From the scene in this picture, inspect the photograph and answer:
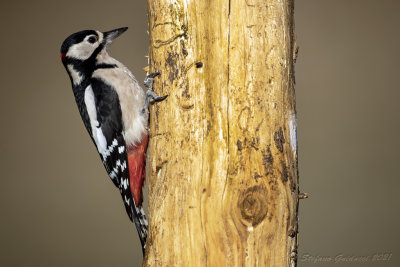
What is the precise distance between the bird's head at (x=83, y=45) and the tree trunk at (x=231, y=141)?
70 centimetres

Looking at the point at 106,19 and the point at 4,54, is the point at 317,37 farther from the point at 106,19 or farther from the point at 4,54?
the point at 4,54

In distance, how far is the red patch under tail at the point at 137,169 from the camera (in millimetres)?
1876

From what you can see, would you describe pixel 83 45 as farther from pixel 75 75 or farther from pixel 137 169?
pixel 137 169

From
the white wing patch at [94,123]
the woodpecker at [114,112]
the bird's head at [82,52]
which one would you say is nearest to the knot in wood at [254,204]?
the woodpecker at [114,112]

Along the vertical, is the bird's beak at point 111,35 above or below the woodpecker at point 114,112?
above

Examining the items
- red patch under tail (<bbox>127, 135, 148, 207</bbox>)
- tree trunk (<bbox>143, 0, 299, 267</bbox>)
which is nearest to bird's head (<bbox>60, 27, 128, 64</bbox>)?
red patch under tail (<bbox>127, 135, 148, 207</bbox>)

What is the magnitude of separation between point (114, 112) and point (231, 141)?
2.32 ft

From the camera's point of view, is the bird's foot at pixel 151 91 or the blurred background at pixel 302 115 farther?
the blurred background at pixel 302 115

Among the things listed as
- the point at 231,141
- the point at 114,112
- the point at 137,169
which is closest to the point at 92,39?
the point at 114,112

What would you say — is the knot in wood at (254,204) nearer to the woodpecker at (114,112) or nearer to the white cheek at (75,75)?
the woodpecker at (114,112)

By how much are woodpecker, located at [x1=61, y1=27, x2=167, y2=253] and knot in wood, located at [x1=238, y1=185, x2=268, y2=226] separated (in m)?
0.61

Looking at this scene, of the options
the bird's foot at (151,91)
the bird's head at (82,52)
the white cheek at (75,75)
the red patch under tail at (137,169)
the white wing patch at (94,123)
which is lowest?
the red patch under tail at (137,169)

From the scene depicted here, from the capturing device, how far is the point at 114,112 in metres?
1.87

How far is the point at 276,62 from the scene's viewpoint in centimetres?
133
